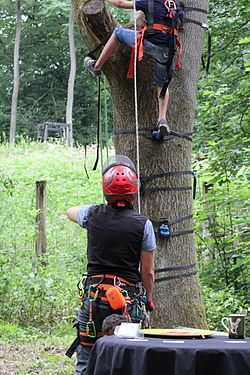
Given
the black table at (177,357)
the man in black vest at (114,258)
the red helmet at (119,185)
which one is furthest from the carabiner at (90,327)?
the black table at (177,357)

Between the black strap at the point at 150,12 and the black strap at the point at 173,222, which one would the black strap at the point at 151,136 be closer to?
the black strap at the point at 173,222

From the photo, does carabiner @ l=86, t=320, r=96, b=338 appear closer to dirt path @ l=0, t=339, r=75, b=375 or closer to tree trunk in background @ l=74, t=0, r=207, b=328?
tree trunk in background @ l=74, t=0, r=207, b=328

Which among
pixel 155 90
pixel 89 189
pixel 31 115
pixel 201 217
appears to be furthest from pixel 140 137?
pixel 31 115

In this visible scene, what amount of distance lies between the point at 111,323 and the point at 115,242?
1.66ft

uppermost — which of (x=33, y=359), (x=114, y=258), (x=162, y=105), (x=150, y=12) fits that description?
(x=150, y=12)

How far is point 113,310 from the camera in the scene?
4203mm

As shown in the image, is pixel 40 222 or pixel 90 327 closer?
pixel 90 327

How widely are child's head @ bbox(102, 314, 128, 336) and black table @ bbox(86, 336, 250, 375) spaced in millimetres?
701

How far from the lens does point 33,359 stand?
7.09 meters

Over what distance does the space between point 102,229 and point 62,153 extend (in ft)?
60.2

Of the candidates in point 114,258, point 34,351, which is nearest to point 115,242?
point 114,258

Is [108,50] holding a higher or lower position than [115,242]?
higher

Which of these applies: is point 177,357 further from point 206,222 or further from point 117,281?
point 206,222

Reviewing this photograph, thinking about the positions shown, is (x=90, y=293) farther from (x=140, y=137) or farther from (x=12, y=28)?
(x=12, y=28)
